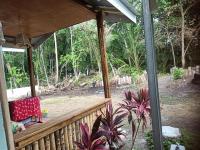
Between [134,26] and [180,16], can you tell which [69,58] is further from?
[180,16]

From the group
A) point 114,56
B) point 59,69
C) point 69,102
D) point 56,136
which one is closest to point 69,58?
point 59,69

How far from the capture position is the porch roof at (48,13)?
4117 mm

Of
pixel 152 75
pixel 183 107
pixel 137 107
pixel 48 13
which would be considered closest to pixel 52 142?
pixel 137 107

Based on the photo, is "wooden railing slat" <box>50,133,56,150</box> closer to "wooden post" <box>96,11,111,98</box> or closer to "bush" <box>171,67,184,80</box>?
"bush" <box>171,67,184,80</box>

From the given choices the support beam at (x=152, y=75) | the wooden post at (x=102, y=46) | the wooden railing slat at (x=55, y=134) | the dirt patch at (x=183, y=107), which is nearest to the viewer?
the support beam at (x=152, y=75)

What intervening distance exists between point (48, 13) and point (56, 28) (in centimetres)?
146

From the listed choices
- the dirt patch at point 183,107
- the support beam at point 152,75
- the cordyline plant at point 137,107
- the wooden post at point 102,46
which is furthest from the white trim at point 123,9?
the support beam at point 152,75

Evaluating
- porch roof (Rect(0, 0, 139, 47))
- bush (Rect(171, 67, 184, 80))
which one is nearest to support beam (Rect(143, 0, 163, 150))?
bush (Rect(171, 67, 184, 80))

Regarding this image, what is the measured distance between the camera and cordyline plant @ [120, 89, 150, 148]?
373 cm

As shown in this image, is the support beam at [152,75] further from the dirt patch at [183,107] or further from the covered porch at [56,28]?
the dirt patch at [183,107]

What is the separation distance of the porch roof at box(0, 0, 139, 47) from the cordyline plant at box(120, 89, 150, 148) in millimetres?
1343

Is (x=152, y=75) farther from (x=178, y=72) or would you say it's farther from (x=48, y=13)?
(x=48, y=13)

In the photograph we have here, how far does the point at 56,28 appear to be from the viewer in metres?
6.21

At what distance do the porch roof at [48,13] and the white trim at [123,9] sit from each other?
25 mm
